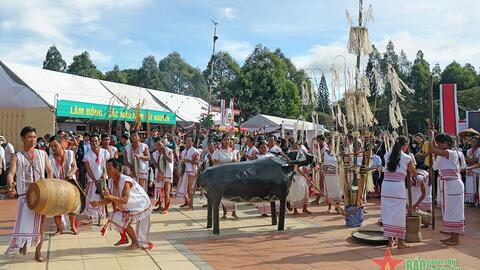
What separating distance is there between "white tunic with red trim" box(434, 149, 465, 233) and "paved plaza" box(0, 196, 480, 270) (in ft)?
1.05

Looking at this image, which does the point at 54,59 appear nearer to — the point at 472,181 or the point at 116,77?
the point at 116,77

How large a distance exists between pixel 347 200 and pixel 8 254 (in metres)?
Result: 5.58

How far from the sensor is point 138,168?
9398mm

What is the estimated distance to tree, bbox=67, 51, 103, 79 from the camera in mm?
52656

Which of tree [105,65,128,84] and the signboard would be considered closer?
the signboard

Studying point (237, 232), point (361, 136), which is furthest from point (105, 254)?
point (361, 136)

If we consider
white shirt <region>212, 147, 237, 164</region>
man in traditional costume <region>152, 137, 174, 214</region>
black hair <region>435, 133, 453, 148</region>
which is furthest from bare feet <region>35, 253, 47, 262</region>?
black hair <region>435, 133, 453, 148</region>

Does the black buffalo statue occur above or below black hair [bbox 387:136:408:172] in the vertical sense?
below

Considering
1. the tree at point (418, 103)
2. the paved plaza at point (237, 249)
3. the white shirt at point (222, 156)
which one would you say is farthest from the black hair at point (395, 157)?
the tree at point (418, 103)

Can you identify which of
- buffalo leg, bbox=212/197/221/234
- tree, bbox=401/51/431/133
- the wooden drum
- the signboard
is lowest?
buffalo leg, bbox=212/197/221/234

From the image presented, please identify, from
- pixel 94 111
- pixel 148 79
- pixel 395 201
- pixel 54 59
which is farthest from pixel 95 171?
pixel 54 59

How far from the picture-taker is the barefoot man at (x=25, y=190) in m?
5.72

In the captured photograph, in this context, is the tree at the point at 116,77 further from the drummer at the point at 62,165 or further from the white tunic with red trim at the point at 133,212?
the white tunic with red trim at the point at 133,212

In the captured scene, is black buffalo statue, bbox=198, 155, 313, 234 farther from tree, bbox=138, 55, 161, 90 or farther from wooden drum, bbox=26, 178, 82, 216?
tree, bbox=138, 55, 161, 90
